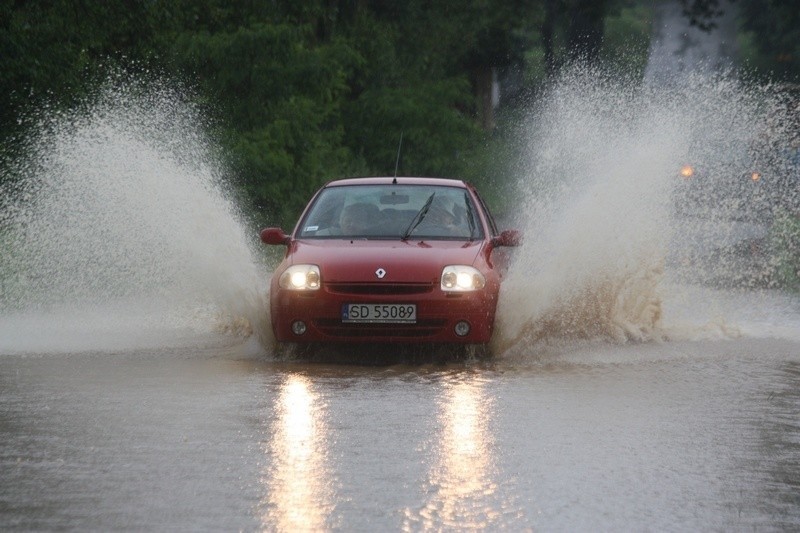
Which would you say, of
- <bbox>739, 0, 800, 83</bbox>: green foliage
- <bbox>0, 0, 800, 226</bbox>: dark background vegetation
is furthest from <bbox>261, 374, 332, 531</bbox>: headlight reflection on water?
<bbox>739, 0, 800, 83</bbox>: green foliage

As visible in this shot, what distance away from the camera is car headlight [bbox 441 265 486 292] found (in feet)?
42.8

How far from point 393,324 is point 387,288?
10.6 inches

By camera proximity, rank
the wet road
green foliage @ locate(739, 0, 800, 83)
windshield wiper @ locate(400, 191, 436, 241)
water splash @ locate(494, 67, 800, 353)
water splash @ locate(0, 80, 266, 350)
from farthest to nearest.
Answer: green foliage @ locate(739, 0, 800, 83) < water splash @ locate(0, 80, 266, 350) < water splash @ locate(494, 67, 800, 353) < windshield wiper @ locate(400, 191, 436, 241) < the wet road

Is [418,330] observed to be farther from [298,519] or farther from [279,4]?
[279,4]

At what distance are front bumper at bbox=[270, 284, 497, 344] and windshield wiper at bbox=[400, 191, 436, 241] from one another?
1.12m

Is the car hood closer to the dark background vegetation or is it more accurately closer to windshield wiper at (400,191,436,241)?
windshield wiper at (400,191,436,241)

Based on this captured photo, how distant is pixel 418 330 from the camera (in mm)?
12969

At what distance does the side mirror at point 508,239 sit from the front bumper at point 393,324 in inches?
45.9

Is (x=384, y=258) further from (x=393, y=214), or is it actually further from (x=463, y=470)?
(x=463, y=470)

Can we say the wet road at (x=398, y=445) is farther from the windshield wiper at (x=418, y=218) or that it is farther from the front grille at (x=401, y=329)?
the windshield wiper at (x=418, y=218)

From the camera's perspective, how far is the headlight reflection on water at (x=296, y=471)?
22.3 feet

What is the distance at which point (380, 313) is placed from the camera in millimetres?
12953

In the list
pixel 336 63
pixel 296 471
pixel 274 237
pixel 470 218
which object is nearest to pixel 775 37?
pixel 336 63

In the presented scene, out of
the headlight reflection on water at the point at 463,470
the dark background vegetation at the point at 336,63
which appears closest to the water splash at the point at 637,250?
the headlight reflection on water at the point at 463,470
